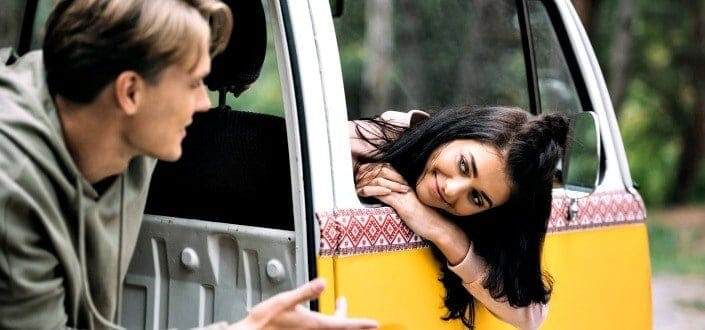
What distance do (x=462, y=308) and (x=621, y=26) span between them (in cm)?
1010

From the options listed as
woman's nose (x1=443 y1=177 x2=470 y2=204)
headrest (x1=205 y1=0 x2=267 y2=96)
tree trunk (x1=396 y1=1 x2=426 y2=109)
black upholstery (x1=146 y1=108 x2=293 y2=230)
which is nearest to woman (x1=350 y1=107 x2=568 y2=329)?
woman's nose (x1=443 y1=177 x2=470 y2=204)

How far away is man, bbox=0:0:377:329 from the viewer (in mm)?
2043

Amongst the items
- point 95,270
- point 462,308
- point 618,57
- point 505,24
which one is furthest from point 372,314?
point 618,57

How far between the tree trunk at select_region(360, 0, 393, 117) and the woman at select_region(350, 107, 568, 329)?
7.56 metres

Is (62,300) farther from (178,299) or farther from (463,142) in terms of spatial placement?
(463,142)

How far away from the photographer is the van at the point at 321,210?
106 inches

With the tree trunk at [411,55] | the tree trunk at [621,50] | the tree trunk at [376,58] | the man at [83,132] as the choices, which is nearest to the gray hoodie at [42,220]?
the man at [83,132]

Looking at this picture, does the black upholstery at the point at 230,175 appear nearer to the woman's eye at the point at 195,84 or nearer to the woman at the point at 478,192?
the woman at the point at 478,192

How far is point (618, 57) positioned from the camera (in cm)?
1255

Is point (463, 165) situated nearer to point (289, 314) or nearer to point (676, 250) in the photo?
point (289, 314)

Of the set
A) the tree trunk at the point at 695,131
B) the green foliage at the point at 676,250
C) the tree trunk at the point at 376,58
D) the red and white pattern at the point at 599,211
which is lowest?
the green foliage at the point at 676,250

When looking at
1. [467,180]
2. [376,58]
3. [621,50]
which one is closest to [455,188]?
[467,180]

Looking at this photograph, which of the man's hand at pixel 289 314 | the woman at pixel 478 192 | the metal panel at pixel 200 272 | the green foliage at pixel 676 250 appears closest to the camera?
the man's hand at pixel 289 314

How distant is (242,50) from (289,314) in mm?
1097
